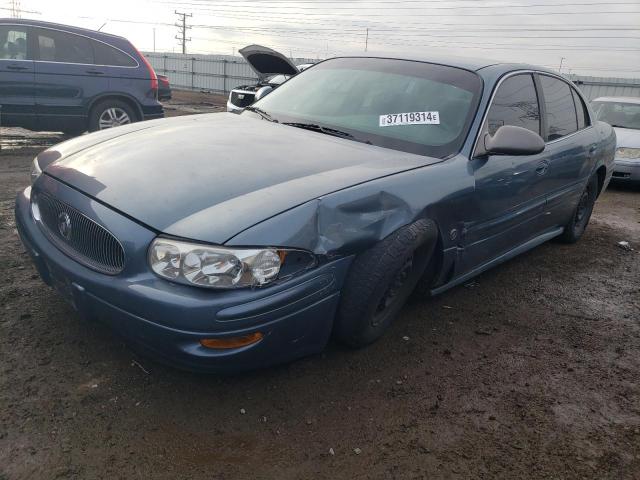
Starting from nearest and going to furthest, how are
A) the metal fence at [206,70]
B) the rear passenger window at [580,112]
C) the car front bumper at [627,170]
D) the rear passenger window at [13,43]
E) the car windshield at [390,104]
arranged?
the car windshield at [390,104] → the rear passenger window at [580,112] → the rear passenger window at [13,43] → the car front bumper at [627,170] → the metal fence at [206,70]

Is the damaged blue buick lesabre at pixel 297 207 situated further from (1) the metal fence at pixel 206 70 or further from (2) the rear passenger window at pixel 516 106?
(1) the metal fence at pixel 206 70

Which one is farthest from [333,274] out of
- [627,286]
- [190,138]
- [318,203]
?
[627,286]

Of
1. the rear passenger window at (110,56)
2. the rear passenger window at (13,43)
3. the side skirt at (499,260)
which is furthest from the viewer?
the rear passenger window at (110,56)

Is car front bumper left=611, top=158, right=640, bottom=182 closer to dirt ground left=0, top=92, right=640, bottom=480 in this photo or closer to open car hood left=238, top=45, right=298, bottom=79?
open car hood left=238, top=45, right=298, bottom=79

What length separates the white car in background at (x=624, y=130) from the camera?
8.19 m

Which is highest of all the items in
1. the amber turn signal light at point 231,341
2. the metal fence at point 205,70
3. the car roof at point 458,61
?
Answer: the car roof at point 458,61

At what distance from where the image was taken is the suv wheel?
7.99 metres

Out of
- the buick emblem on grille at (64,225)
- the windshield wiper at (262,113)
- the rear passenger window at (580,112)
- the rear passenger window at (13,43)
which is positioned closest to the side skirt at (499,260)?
the rear passenger window at (580,112)

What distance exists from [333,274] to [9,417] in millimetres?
1431

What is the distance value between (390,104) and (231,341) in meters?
1.91

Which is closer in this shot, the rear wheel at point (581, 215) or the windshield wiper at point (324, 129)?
the windshield wiper at point (324, 129)

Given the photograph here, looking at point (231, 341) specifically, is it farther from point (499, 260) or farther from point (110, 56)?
point (110, 56)

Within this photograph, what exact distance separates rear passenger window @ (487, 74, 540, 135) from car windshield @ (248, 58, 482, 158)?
18 cm

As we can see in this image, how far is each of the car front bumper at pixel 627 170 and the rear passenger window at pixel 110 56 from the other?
7.63 m
